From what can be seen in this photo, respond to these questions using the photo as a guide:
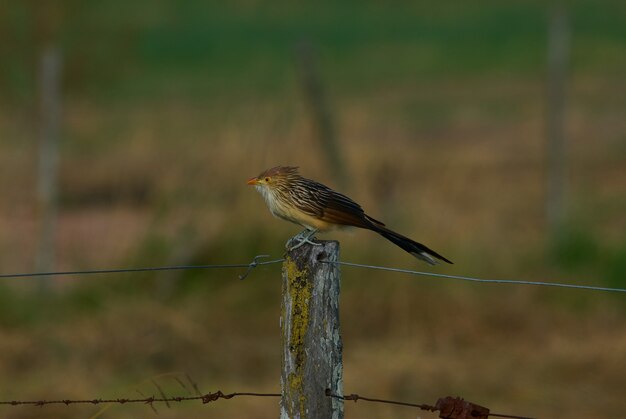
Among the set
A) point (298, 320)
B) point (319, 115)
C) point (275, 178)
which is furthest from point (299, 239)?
point (319, 115)

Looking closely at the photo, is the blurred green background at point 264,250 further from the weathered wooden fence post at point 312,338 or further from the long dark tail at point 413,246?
the weathered wooden fence post at point 312,338

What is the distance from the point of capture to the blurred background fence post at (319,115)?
42.6 ft

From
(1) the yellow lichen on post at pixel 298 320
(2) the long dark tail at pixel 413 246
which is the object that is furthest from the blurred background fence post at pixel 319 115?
(1) the yellow lichen on post at pixel 298 320

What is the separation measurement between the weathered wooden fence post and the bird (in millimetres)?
851

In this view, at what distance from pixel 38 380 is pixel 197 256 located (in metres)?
2.61

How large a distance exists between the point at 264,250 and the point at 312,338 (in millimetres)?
7785

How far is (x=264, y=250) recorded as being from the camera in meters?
12.4

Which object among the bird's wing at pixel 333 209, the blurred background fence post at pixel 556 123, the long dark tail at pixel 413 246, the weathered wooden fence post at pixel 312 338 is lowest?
the weathered wooden fence post at pixel 312 338

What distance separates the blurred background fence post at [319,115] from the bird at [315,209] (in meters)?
7.18

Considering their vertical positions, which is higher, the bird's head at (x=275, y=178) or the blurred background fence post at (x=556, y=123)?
the blurred background fence post at (x=556, y=123)

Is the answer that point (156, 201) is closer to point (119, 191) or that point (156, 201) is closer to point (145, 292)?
point (145, 292)

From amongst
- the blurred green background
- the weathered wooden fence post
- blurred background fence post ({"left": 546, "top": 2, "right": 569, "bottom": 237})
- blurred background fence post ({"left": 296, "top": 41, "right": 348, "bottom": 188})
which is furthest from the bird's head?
blurred background fence post ({"left": 546, "top": 2, "right": 569, "bottom": 237})

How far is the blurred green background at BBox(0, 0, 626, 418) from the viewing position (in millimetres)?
10523

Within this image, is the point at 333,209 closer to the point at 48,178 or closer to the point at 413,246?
the point at 413,246
